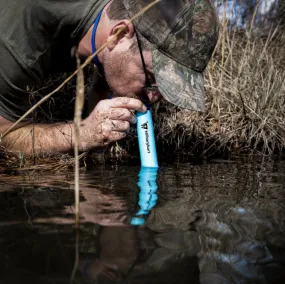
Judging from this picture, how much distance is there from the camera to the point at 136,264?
2.42 feet

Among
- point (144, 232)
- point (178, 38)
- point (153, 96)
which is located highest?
point (178, 38)

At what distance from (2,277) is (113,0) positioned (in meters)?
1.54

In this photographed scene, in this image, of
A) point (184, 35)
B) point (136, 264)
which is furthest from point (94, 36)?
point (136, 264)

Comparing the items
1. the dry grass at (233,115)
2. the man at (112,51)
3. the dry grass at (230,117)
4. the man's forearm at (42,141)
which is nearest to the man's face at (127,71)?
the man at (112,51)

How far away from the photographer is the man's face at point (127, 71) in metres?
1.92

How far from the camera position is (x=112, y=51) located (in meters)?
1.98

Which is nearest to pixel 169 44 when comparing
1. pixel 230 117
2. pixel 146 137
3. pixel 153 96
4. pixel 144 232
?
pixel 153 96

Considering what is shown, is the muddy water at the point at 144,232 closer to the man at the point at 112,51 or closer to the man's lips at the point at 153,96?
the man at the point at 112,51

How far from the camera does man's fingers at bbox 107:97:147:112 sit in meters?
1.86

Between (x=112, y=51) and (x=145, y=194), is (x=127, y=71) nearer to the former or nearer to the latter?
(x=112, y=51)

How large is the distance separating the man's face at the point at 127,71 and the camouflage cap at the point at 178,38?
0.08 meters

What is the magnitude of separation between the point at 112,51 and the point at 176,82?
34 centimetres

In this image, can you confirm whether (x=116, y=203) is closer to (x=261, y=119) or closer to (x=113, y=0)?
(x=113, y=0)

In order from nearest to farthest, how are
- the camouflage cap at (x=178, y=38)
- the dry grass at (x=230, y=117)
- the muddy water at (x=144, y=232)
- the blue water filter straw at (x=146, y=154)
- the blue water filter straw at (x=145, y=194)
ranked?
the muddy water at (x=144, y=232) → the blue water filter straw at (x=145, y=194) → the blue water filter straw at (x=146, y=154) → the camouflage cap at (x=178, y=38) → the dry grass at (x=230, y=117)
